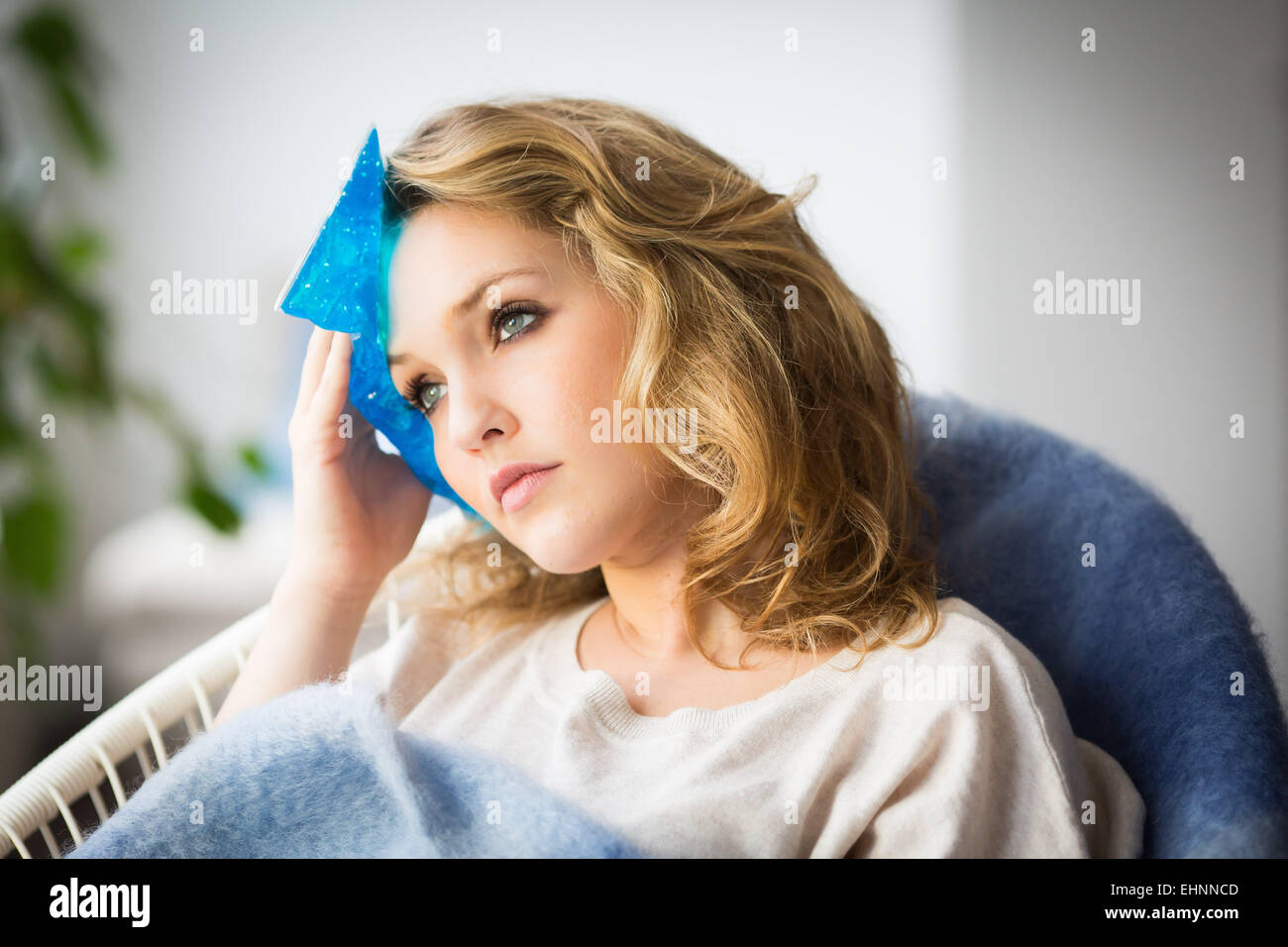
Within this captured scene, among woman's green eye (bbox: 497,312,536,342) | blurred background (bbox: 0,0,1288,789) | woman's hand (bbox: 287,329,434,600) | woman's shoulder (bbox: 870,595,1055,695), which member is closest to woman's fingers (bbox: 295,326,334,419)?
woman's hand (bbox: 287,329,434,600)

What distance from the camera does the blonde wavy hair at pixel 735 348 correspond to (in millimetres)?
901

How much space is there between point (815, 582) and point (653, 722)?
0.62 feet

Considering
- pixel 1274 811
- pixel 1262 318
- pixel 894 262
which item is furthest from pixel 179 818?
pixel 1262 318

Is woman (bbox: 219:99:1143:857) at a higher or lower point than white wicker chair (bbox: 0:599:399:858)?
higher

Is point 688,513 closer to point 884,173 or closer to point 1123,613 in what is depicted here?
point 1123,613

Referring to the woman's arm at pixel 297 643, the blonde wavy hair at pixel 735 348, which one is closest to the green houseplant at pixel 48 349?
the blonde wavy hair at pixel 735 348

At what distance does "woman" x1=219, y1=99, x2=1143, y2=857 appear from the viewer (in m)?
0.80

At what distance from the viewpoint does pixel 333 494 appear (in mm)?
1046

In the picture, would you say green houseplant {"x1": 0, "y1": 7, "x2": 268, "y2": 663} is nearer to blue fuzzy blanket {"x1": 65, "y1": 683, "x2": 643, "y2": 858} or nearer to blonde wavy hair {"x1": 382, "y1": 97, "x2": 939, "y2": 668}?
blue fuzzy blanket {"x1": 65, "y1": 683, "x2": 643, "y2": 858}

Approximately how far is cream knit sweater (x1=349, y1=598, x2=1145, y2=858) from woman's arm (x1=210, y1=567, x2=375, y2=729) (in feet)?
0.64

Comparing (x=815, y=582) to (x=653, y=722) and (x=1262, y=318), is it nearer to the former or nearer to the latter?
(x=653, y=722)

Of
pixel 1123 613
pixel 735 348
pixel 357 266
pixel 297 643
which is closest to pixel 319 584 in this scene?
pixel 297 643

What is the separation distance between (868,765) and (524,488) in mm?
361

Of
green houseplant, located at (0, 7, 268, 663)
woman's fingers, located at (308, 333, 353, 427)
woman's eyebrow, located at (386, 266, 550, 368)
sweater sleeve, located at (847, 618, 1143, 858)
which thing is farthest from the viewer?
woman's fingers, located at (308, 333, 353, 427)
